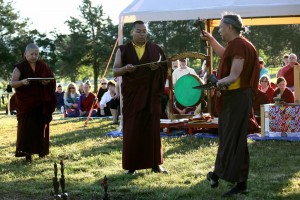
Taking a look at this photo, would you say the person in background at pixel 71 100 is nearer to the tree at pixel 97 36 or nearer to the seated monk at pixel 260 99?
the seated monk at pixel 260 99

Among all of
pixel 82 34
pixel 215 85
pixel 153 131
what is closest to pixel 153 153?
pixel 153 131

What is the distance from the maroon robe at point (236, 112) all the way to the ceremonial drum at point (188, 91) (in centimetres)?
519

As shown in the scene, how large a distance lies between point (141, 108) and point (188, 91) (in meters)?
4.28

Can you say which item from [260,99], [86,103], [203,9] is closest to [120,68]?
[203,9]

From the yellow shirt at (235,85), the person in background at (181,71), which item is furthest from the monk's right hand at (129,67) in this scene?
the person in background at (181,71)

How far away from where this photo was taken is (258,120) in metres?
9.87

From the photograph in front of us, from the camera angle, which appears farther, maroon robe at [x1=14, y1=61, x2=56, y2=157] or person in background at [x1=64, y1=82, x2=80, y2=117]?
person in background at [x1=64, y1=82, x2=80, y2=117]

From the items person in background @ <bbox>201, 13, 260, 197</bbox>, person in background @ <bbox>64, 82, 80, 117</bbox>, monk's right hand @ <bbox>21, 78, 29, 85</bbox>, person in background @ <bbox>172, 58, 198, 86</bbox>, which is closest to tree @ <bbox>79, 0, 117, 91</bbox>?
person in background @ <bbox>64, 82, 80, 117</bbox>

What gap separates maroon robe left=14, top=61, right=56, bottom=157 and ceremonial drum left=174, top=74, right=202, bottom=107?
11.3 feet

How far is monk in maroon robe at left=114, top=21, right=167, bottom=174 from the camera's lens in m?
6.04

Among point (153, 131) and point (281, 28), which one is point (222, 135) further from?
point (281, 28)

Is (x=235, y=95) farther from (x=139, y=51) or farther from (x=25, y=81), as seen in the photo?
(x=25, y=81)

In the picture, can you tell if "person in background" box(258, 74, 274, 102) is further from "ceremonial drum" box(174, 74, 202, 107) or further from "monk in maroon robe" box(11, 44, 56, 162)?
"monk in maroon robe" box(11, 44, 56, 162)

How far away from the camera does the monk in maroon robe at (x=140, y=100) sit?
19.8ft
